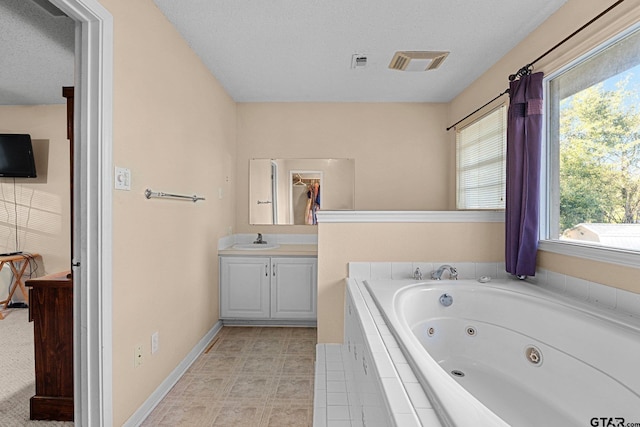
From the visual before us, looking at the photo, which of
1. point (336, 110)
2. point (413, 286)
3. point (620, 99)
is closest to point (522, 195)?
point (620, 99)

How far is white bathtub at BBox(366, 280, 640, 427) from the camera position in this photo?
3.91ft

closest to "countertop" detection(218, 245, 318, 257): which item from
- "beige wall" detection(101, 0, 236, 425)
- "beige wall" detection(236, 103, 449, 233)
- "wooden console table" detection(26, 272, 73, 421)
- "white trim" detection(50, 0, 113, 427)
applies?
"beige wall" detection(101, 0, 236, 425)

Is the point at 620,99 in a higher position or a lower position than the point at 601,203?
higher

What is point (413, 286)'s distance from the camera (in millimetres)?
2109

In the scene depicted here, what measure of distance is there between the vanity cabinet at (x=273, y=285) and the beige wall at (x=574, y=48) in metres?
1.87

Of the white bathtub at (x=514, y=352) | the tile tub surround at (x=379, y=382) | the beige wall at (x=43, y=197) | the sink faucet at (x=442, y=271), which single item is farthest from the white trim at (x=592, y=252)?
the beige wall at (x=43, y=197)

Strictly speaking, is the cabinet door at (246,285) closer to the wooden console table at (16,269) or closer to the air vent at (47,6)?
the air vent at (47,6)

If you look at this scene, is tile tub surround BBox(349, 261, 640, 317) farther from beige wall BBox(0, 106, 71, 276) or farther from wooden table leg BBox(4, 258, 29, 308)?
wooden table leg BBox(4, 258, 29, 308)

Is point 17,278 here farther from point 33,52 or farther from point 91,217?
point 91,217

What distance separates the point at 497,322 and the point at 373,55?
2028mm

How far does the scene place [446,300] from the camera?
6.84 feet

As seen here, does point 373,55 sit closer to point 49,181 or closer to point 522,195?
point 522,195

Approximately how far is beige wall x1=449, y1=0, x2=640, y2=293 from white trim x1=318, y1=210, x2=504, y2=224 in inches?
18.2

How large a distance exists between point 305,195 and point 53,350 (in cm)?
248
